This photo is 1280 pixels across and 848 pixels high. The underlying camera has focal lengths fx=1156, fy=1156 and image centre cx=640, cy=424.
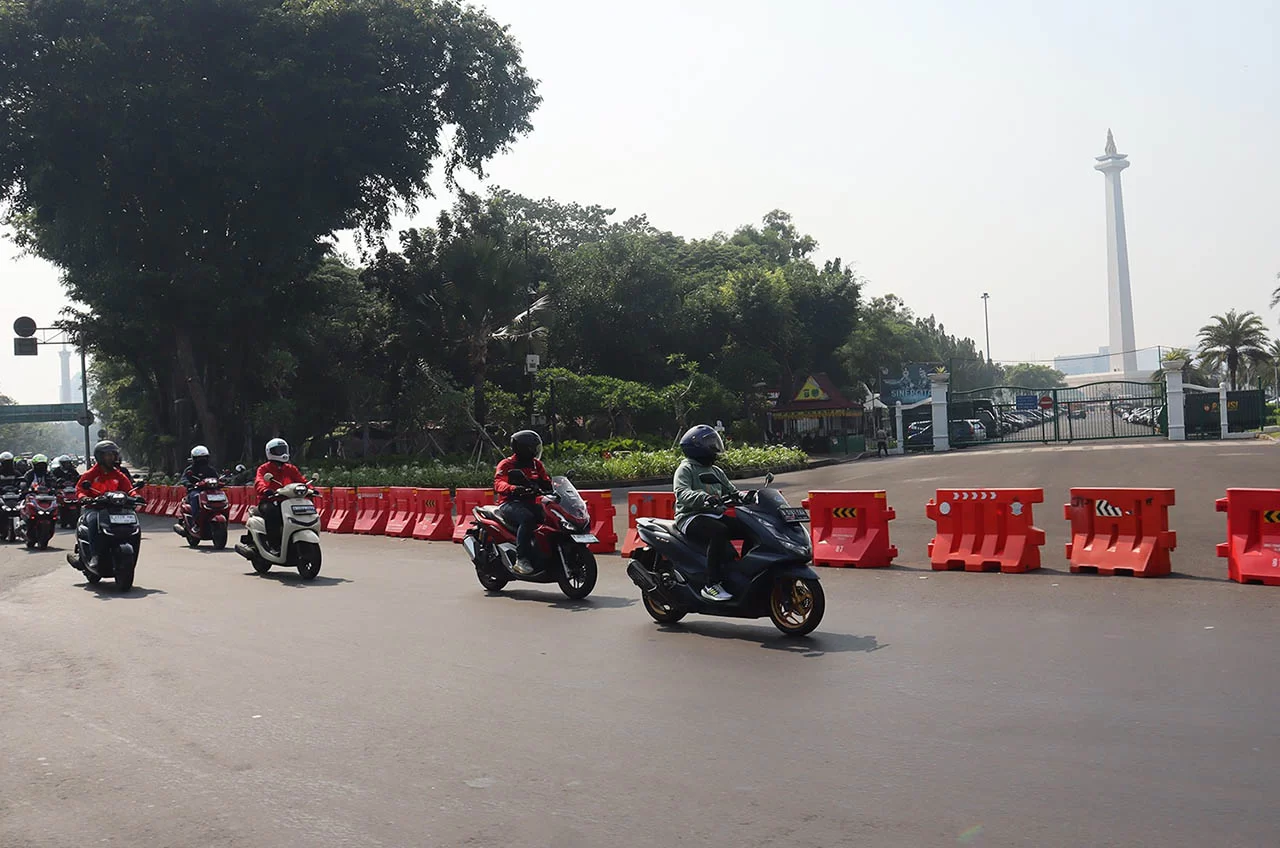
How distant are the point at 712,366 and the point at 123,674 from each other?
5009 centimetres

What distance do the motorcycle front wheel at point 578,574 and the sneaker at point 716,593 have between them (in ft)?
8.09

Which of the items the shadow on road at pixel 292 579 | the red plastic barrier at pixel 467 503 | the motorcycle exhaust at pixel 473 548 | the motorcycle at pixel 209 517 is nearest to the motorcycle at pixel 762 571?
the motorcycle exhaust at pixel 473 548

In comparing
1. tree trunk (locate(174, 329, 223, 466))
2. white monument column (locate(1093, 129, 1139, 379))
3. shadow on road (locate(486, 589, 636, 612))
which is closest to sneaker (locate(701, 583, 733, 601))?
shadow on road (locate(486, 589, 636, 612))

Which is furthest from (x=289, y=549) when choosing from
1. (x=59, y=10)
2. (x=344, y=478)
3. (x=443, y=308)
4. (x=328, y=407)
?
(x=328, y=407)

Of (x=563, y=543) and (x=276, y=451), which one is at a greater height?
(x=276, y=451)

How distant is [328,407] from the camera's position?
166 feet

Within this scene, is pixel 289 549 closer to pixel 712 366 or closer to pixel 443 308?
pixel 443 308

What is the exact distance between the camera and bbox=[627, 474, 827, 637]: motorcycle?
8602mm

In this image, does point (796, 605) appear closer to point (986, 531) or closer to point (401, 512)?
point (986, 531)

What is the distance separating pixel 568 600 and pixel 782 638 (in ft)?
10.7

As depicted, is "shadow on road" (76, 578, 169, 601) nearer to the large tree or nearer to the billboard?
the large tree

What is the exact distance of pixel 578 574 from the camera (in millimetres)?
11469

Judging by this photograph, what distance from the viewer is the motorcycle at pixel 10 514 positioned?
22.4m

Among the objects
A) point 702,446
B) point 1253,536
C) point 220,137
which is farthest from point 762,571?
point 220,137
